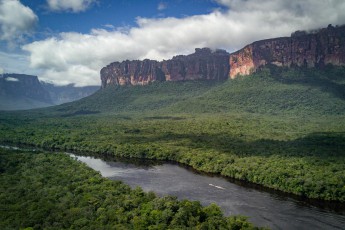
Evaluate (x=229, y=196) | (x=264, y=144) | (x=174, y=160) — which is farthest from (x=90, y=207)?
(x=264, y=144)

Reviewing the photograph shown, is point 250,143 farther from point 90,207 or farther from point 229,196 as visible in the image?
point 90,207

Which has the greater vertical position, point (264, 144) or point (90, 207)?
point (264, 144)

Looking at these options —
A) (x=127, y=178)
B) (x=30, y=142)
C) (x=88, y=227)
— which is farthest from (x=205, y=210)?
(x=30, y=142)

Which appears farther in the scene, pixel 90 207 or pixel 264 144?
pixel 264 144

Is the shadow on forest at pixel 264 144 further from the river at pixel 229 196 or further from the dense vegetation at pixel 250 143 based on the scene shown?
the river at pixel 229 196

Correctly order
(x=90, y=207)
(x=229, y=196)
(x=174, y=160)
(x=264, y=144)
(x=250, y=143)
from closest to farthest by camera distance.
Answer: (x=90, y=207) < (x=229, y=196) < (x=174, y=160) < (x=264, y=144) < (x=250, y=143)

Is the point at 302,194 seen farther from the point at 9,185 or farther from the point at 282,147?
the point at 9,185
